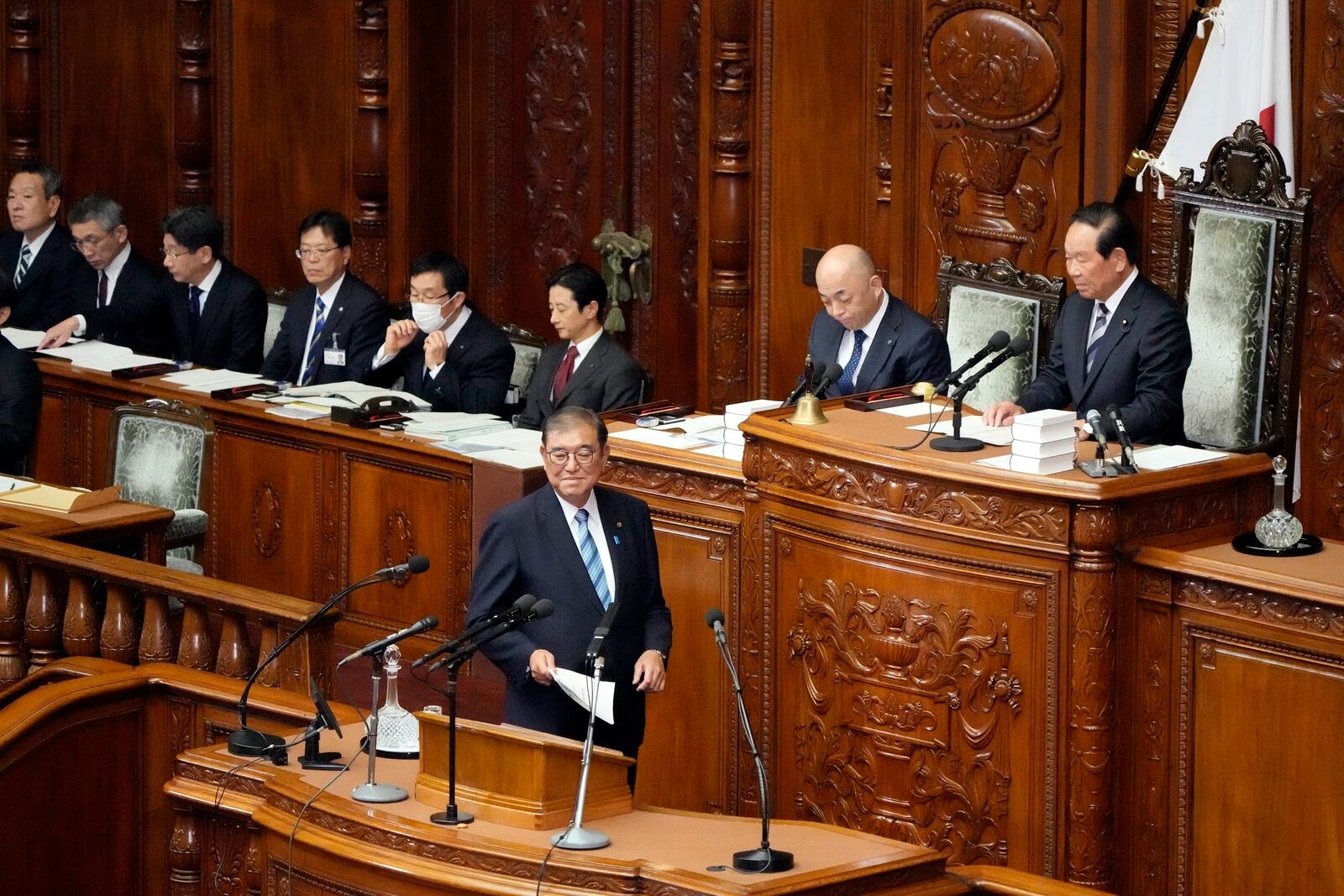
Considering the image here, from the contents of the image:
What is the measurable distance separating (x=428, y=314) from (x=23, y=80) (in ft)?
13.7

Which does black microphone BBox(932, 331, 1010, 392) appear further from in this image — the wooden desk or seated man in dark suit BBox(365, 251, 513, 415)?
seated man in dark suit BBox(365, 251, 513, 415)

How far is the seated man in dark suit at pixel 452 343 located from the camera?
846 cm

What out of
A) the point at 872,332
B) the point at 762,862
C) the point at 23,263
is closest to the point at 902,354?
the point at 872,332

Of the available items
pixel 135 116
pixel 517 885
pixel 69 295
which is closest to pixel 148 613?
pixel 517 885

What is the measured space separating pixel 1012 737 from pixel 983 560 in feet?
1.43

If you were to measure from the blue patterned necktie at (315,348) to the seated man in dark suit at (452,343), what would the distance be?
0.48 meters

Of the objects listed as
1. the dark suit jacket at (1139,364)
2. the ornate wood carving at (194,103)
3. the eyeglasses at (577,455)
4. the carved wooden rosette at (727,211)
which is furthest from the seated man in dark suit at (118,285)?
the eyeglasses at (577,455)

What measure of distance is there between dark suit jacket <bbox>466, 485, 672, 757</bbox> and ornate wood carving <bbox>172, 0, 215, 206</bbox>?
6128 millimetres

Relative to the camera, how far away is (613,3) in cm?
961

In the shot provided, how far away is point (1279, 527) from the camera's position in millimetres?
5203

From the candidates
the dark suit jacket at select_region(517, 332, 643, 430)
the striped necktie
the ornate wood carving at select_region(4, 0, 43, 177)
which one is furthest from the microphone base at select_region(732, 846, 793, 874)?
the ornate wood carving at select_region(4, 0, 43, 177)

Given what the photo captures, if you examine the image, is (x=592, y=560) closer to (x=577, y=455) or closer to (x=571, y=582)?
(x=571, y=582)

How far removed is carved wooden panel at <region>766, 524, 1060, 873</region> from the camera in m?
5.27

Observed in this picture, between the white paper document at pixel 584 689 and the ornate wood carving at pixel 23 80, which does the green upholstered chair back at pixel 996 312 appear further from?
the ornate wood carving at pixel 23 80
